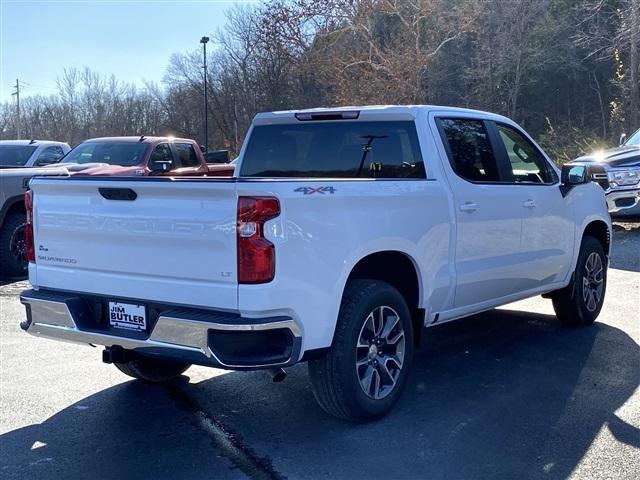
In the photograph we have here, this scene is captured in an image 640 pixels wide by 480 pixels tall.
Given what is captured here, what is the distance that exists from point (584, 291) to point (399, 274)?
286 cm

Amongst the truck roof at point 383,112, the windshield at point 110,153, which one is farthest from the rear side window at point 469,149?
the windshield at point 110,153

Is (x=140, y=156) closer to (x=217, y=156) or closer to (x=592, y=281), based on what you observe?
(x=217, y=156)

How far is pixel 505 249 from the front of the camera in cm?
585

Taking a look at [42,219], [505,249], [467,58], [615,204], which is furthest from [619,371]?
[467,58]

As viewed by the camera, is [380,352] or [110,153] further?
[110,153]

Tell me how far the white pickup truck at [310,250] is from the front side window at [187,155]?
7777mm

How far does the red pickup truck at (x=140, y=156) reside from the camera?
491 inches

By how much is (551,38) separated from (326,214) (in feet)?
108

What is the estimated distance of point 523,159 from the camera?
6.50 metres

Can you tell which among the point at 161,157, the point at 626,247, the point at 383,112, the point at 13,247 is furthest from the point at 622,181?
the point at 13,247

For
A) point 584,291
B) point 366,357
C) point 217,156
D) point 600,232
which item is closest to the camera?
point 366,357

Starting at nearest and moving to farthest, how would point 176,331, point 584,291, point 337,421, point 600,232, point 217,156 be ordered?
point 176,331 < point 337,421 < point 584,291 < point 600,232 < point 217,156

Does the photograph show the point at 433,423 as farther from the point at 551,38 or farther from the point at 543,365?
the point at 551,38

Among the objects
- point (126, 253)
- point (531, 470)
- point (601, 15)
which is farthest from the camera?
point (601, 15)
